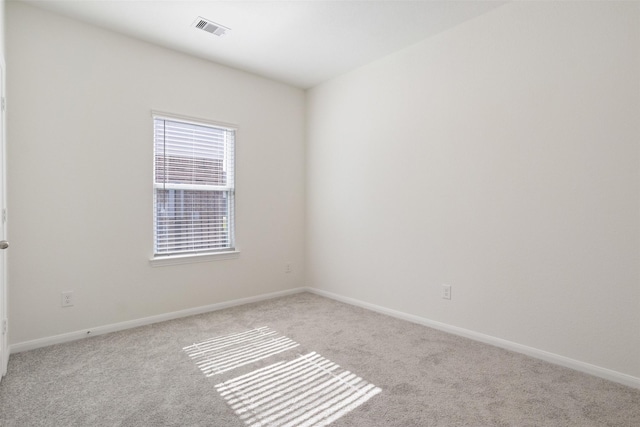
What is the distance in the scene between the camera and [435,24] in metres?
2.96

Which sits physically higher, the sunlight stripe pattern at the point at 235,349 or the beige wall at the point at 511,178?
the beige wall at the point at 511,178

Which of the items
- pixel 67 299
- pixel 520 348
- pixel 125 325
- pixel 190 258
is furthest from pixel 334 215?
pixel 67 299

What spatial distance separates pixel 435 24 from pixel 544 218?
1.86 m

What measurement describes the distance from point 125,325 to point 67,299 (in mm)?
531

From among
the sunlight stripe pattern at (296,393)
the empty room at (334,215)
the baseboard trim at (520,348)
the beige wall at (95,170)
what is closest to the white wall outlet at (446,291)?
the empty room at (334,215)

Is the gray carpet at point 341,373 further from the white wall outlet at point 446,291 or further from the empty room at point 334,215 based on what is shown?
the white wall outlet at point 446,291

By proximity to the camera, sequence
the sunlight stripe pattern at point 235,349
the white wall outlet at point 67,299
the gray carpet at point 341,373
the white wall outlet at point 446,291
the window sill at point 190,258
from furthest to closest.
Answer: the window sill at point 190,258, the white wall outlet at point 446,291, the white wall outlet at point 67,299, the sunlight stripe pattern at point 235,349, the gray carpet at point 341,373

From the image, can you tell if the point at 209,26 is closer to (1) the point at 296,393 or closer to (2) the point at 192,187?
(2) the point at 192,187

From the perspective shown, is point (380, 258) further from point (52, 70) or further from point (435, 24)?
point (52, 70)

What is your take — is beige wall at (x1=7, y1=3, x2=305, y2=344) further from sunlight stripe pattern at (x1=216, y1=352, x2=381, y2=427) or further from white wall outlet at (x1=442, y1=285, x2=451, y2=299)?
white wall outlet at (x1=442, y1=285, x2=451, y2=299)

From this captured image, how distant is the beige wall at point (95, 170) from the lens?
2688mm

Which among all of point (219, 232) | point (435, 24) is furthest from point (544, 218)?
point (219, 232)

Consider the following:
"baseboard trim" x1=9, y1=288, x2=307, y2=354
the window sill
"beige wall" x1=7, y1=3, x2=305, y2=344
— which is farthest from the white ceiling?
"baseboard trim" x1=9, y1=288, x2=307, y2=354

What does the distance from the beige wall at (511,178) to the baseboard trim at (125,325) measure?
127cm
